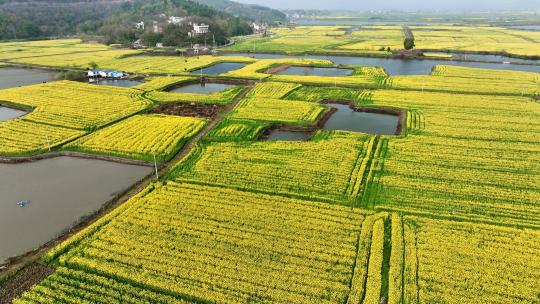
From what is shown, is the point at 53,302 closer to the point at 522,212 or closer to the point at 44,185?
the point at 44,185

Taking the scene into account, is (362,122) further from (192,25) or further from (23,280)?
(192,25)

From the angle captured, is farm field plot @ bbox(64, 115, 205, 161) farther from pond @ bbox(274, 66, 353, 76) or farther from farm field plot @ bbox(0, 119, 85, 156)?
pond @ bbox(274, 66, 353, 76)

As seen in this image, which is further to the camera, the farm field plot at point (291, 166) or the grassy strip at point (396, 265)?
the farm field plot at point (291, 166)

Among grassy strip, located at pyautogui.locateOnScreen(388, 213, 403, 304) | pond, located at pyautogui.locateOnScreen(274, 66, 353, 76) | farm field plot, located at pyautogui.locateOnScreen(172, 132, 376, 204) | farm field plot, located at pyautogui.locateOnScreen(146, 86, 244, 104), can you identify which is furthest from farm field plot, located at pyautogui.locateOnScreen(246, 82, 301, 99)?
grassy strip, located at pyautogui.locateOnScreen(388, 213, 403, 304)

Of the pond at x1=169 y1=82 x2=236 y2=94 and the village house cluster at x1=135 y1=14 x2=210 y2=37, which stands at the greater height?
the village house cluster at x1=135 y1=14 x2=210 y2=37

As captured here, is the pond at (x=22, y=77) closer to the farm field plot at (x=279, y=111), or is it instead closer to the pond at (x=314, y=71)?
the farm field plot at (x=279, y=111)

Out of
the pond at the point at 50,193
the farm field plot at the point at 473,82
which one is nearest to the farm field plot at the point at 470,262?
the pond at the point at 50,193

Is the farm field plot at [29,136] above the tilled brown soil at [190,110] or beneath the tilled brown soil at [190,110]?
beneath

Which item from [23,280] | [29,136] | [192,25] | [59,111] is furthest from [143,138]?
[192,25]
